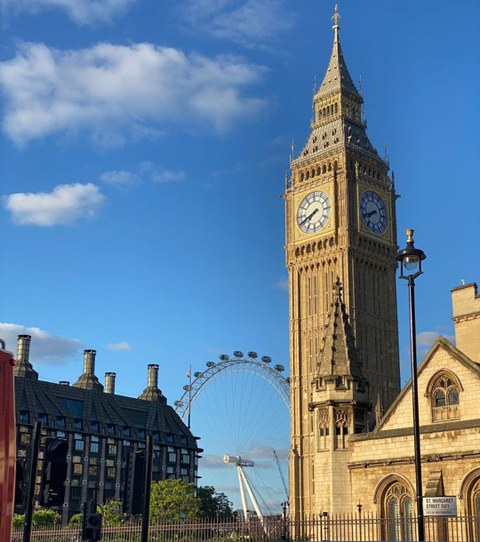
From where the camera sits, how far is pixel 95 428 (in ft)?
416

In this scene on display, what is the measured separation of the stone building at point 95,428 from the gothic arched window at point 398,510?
83341 mm

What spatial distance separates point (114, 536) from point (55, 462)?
1720 cm

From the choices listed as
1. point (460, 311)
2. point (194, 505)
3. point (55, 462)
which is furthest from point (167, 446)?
point (55, 462)

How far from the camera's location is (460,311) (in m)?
54.1

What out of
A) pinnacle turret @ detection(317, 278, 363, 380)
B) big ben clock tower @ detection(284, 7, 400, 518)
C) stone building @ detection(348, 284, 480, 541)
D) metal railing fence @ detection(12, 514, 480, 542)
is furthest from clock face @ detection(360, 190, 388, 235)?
metal railing fence @ detection(12, 514, 480, 542)

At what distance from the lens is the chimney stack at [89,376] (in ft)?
448

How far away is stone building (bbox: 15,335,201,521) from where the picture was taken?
11862 cm

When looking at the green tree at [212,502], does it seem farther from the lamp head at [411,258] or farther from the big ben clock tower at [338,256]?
the lamp head at [411,258]

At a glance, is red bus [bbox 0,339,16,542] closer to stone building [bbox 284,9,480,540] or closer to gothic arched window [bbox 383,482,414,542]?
gothic arched window [bbox 383,482,414,542]

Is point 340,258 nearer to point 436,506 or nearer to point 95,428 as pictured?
point 95,428

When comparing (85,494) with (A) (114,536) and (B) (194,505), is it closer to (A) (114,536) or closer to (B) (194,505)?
(B) (194,505)

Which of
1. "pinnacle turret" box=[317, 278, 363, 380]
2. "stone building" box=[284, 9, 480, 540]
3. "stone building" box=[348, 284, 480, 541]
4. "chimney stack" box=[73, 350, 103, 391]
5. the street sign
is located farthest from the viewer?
"chimney stack" box=[73, 350, 103, 391]

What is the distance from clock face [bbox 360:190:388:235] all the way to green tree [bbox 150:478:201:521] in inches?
1827

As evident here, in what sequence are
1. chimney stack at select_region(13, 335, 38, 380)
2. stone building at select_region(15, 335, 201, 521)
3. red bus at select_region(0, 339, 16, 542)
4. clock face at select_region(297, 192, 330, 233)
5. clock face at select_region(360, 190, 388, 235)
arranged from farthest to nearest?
chimney stack at select_region(13, 335, 38, 380), stone building at select_region(15, 335, 201, 521), clock face at select_region(360, 190, 388, 235), clock face at select_region(297, 192, 330, 233), red bus at select_region(0, 339, 16, 542)
